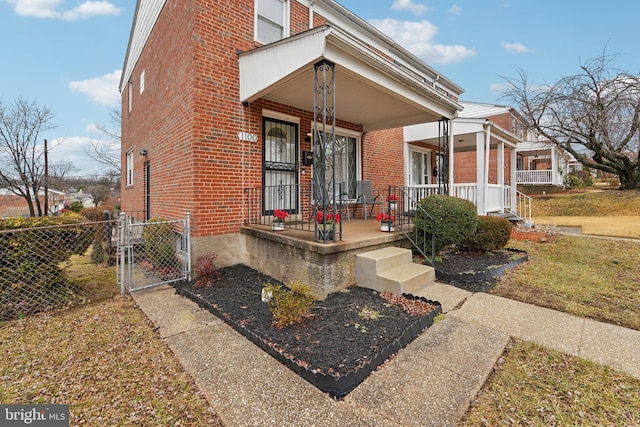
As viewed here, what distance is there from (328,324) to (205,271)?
2.54 metres

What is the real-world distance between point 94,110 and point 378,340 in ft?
97.7

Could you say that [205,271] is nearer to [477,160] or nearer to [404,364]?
[404,364]

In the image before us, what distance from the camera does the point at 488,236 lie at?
19.5 feet

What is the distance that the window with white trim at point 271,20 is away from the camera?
5863 millimetres

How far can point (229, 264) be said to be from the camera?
533 centimetres

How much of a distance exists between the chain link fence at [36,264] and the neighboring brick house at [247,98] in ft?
5.65

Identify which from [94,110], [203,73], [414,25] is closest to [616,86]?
[414,25]

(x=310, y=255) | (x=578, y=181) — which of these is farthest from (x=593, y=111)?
(x=310, y=255)

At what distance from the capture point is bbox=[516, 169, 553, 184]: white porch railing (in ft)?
66.3

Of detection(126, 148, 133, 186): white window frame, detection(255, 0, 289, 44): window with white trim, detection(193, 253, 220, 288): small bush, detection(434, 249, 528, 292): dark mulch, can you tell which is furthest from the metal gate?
detection(126, 148, 133, 186): white window frame

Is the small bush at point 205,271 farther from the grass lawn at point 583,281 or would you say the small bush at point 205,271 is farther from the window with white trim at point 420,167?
the window with white trim at point 420,167

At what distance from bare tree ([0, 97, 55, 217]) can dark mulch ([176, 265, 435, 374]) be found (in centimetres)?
1900

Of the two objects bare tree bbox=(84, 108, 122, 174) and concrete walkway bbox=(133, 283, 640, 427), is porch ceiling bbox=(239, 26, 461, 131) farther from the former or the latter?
bare tree bbox=(84, 108, 122, 174)

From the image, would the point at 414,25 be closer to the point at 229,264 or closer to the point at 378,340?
the point at 229,264
